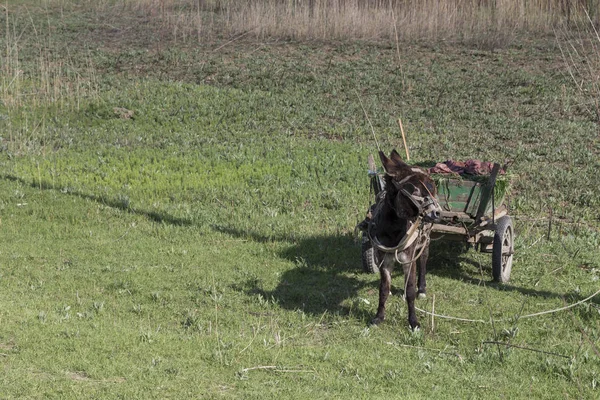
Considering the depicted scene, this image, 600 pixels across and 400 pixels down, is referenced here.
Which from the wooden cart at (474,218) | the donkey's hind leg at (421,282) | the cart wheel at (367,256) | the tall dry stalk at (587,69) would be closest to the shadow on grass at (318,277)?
the cart wheel at (367,256)

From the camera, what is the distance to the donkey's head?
6742mm

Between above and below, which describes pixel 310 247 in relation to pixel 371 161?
below

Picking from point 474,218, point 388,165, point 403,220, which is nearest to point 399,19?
point 474,218

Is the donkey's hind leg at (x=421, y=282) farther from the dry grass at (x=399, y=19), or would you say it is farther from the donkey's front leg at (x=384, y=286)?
the dry grass at (x=399, y=19)

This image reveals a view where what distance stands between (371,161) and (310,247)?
6.41 ft

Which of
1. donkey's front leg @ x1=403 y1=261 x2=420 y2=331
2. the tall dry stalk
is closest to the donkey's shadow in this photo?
donkey's front leg @ x1=403 y1=261 x2=420 y2=331

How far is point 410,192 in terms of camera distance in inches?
269

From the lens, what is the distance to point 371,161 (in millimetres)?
8680

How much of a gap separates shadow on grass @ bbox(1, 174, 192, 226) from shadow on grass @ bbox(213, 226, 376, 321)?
752 millimetres

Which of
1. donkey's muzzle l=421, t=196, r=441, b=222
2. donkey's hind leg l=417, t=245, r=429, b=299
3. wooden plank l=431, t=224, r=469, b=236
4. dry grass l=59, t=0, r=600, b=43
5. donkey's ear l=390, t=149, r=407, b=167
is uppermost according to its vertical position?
donkey's ear l=390, t=149, r=407, b=167

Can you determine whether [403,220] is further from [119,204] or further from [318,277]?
[119,204]

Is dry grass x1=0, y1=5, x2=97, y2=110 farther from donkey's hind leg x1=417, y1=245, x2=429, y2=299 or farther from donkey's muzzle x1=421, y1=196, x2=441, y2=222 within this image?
donkey's muzzle x1=421, y1=196, x2=441, y2=222

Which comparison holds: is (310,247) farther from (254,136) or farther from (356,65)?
(356,65)

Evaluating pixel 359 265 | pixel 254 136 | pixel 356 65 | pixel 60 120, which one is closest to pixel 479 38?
pixel 356 65
